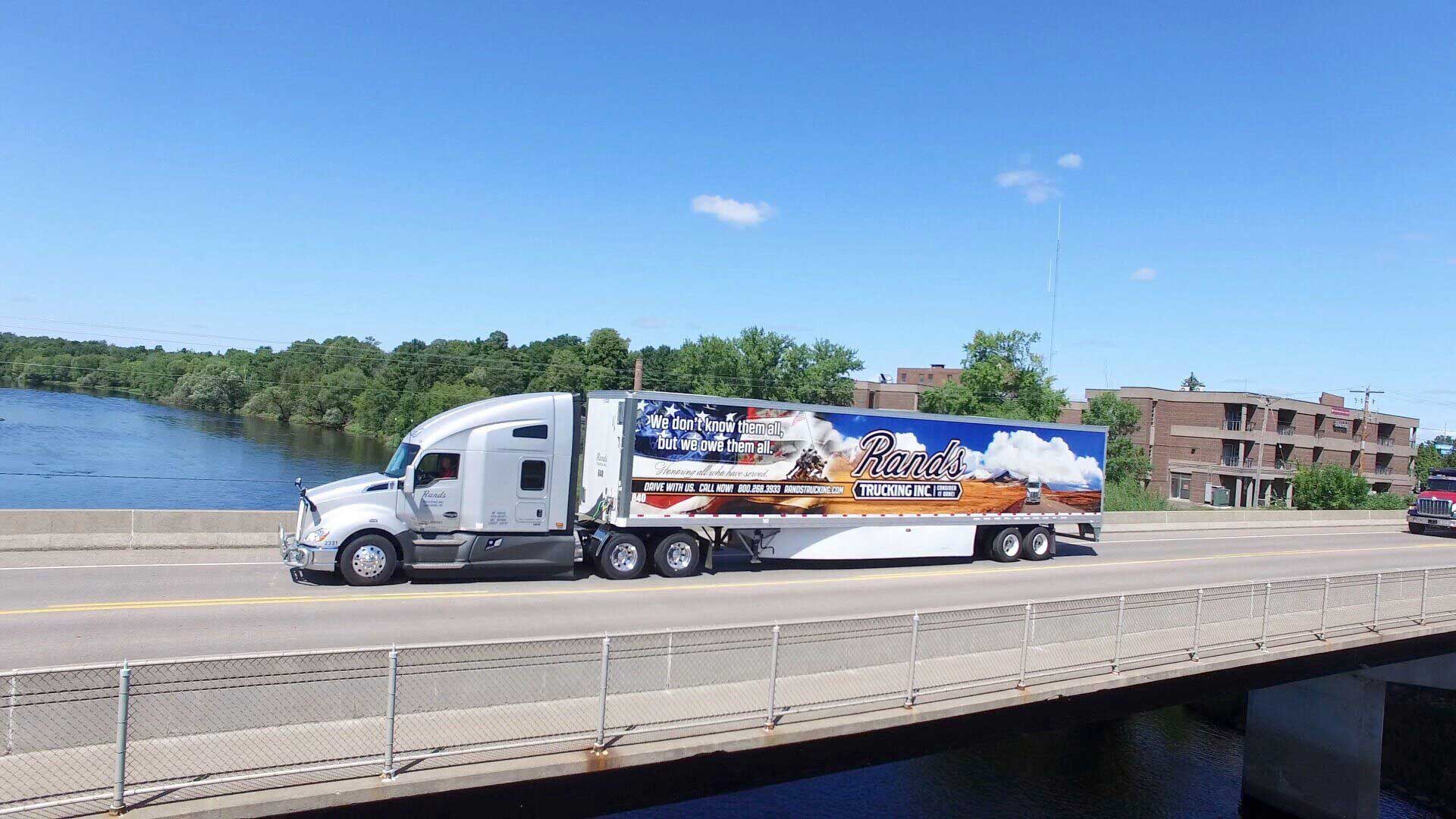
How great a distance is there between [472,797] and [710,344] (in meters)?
83.0

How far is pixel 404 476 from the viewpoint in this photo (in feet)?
54.6

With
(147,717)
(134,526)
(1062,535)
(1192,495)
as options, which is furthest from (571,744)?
(1192,495)

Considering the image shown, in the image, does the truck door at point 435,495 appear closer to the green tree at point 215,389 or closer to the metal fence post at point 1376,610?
the metal fence post at point 1376,610

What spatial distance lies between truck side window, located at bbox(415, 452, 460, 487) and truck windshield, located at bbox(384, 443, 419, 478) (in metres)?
0.22

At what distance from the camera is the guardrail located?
7.05 m

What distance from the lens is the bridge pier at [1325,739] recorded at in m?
18.9

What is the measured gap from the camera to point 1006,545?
23.2m

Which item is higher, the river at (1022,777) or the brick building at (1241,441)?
the brick building at (1241,441)

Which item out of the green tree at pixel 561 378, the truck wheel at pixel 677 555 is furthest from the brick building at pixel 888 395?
the truck wheel at pixel 677 555

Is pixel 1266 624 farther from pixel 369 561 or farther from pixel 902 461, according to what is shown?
pixel 369 561

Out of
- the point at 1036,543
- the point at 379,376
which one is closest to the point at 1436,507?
the point at 1036,543

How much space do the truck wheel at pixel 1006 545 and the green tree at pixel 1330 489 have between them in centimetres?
4876

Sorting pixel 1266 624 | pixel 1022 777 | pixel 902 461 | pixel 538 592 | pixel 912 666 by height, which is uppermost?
pixel 902 461

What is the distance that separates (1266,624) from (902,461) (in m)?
8.28
